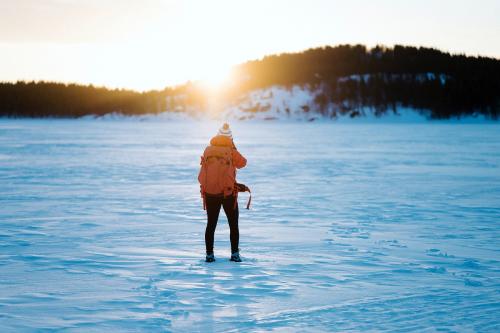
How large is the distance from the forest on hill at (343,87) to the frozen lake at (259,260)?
125500 millimetres

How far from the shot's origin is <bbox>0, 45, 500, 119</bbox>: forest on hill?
139875 mm

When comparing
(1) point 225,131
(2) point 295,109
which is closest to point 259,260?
(1) point 225,131

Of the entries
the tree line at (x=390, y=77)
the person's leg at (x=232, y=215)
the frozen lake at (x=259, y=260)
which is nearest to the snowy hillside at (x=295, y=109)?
the tree line at (x=390, y=77)

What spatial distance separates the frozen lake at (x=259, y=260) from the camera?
4.70 m

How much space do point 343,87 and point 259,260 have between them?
519ft

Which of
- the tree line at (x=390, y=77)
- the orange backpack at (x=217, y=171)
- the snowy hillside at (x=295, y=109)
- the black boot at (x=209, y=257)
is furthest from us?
the snowy hillside at (x=295, y=109)

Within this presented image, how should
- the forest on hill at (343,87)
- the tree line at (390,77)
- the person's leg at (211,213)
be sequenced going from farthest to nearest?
the forest on hill at (343,87), the tree line at (390,77), the person's leg at (211,213)

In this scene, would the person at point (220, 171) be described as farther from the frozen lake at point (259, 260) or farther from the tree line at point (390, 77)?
the tree line at point (390, 77)

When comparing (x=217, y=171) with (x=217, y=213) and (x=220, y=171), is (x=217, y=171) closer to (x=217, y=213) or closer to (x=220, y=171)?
(x=220, y=171)

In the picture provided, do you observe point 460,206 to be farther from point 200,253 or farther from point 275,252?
point 200,253

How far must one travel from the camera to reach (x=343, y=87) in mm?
160625

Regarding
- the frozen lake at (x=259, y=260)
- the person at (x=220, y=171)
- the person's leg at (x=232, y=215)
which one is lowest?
the frozen lake at (x=259, y=260)

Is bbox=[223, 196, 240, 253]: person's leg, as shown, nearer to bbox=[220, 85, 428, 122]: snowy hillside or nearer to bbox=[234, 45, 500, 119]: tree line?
bbox=[220, 85, 428, 122]: snowy hillside

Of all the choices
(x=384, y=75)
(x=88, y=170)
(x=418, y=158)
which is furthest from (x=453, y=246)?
(x=384, y=75)
